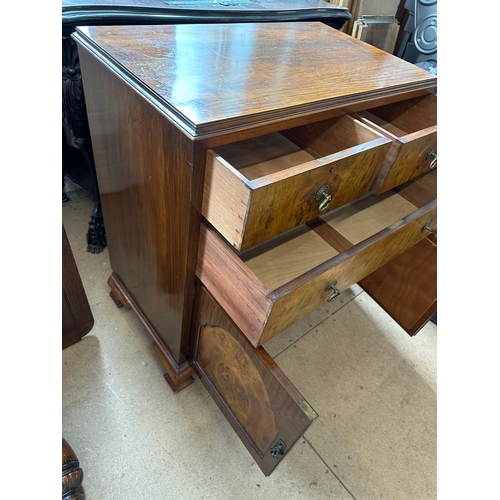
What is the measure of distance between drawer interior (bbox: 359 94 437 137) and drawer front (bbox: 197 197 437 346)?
21 centimetres

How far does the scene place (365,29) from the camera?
138 cm

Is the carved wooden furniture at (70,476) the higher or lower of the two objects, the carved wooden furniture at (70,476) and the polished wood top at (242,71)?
the lower

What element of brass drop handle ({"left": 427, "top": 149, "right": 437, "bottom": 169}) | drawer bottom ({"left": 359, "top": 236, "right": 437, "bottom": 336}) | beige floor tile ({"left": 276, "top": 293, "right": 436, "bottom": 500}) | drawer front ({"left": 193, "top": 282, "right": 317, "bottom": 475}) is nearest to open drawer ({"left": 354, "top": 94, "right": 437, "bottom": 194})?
brass drop handle ({"left": 427, "top": 149, "right": 437, "bottom": 169})

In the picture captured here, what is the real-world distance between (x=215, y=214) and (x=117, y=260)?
523 millimetres

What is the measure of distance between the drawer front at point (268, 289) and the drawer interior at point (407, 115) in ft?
0.68

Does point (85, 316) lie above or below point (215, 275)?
below

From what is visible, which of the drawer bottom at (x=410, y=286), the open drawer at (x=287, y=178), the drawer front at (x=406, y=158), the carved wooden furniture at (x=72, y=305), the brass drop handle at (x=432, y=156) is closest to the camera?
the open drawer at (x=287, y=178)

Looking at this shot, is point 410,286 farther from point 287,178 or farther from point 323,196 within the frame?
point 287,178

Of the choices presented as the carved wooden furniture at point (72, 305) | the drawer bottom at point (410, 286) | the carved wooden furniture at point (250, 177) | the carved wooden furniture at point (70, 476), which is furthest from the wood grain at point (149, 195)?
the drawer bottom at point (410, 286)

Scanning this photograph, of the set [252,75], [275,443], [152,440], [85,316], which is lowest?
[152,440]

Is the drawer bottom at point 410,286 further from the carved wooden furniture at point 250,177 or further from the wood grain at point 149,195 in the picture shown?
the wood grain at point 149,195

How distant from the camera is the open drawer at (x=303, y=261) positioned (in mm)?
565
